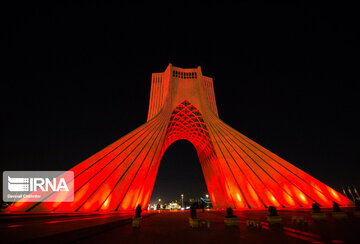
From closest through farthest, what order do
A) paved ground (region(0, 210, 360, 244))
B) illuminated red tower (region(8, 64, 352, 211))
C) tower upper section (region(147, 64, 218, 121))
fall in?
1. paved ground (region(0, 210, 360, 244))
2. illuminated red tower (region(8, 64, 352, 211))
3. tower upper section (region(147, 64, 218, 121))

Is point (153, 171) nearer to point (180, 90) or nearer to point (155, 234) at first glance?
point (180, 90)

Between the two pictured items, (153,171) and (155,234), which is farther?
(153,171)

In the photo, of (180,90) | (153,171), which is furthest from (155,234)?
(180,90)

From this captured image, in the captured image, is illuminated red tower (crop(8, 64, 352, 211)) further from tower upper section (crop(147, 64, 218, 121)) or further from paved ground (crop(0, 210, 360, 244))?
paved ground (crop(0, 210, 360, 244))

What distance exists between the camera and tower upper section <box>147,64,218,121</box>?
17156 mm

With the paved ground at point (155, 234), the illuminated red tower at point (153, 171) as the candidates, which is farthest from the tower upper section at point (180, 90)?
the paved ground at point (155, 234)

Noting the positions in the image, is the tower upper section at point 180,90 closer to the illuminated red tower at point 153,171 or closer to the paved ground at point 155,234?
the illuminated red tower at point 153,171

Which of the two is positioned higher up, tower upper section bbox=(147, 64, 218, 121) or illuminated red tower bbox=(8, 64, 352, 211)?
tower upper section bbox=(147, 64, 218, 121)

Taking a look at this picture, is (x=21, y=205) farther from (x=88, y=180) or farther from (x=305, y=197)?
(x=305, y=197)

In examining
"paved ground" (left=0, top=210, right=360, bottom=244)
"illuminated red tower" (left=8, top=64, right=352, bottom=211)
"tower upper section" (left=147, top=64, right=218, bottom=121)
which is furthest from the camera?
"tower upper section" (left=147, top=64, right=218, bottom=121)

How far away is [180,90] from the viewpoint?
59.4ft

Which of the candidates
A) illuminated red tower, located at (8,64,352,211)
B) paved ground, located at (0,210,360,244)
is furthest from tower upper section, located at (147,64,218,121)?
paved ground, located at (0,210,360,244)

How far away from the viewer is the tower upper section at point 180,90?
675 inches

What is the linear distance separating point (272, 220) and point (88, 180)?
8871 millimetres
